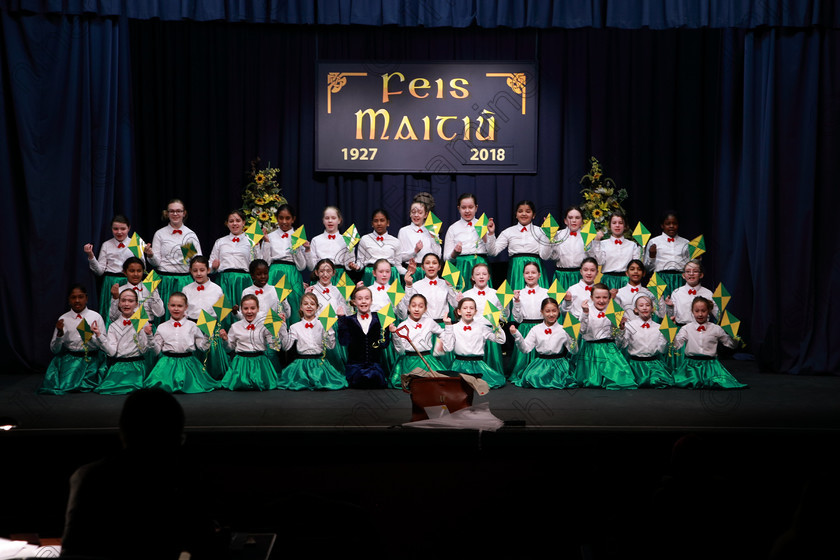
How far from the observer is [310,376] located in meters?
6.41

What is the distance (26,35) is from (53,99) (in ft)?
1.79

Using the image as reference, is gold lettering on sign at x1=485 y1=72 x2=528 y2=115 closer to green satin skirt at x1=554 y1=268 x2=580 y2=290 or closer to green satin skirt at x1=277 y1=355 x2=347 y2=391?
green satin skirt at x1=554 y1=268 x2=580 y2=290

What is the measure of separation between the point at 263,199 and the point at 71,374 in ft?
7.62

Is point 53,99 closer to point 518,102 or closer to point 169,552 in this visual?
point 518,102

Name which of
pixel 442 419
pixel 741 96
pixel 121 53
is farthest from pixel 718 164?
pixel 121 53

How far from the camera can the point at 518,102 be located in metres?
8.07

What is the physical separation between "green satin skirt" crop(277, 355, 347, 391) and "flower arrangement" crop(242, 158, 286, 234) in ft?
5.11

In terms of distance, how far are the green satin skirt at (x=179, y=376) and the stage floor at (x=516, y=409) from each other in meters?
0.20

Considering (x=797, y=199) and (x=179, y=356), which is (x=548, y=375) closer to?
(x=797, y=199)

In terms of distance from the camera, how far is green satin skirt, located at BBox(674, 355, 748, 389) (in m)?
6.37

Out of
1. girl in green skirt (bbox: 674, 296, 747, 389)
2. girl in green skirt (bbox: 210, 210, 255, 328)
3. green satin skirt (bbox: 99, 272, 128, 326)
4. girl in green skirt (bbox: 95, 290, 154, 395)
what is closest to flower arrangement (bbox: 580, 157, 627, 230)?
girl in green skirt (bbox: 674, 296, 747, 389)

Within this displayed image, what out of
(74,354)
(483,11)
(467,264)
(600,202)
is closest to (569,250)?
(600,202)

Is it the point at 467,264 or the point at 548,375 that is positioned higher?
the point at 467,264

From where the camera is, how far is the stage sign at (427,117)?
8.06 metres
